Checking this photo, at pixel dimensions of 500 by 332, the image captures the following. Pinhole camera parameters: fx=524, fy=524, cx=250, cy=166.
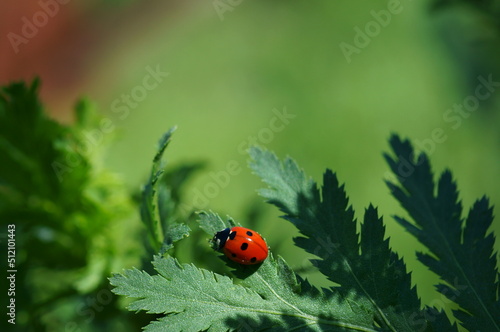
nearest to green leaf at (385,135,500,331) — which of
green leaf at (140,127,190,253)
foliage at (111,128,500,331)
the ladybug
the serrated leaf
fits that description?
foliage at (111,128,500,331)

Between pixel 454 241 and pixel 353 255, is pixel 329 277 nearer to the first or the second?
pixel 353 255

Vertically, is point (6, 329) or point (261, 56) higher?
point (261, 56)

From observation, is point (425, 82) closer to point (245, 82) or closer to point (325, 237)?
point (245, 82)

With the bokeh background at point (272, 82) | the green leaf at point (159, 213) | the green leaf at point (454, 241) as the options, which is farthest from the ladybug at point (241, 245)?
the bokeh background at point (272, 82)

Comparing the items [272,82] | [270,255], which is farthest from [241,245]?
[272,82]

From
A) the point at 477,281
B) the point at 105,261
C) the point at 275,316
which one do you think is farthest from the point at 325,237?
the point at 105,261

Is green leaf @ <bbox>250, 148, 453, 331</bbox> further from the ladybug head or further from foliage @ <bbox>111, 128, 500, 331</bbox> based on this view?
the ladybug head

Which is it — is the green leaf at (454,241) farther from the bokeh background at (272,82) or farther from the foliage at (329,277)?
the bokeh background at (272,82)
